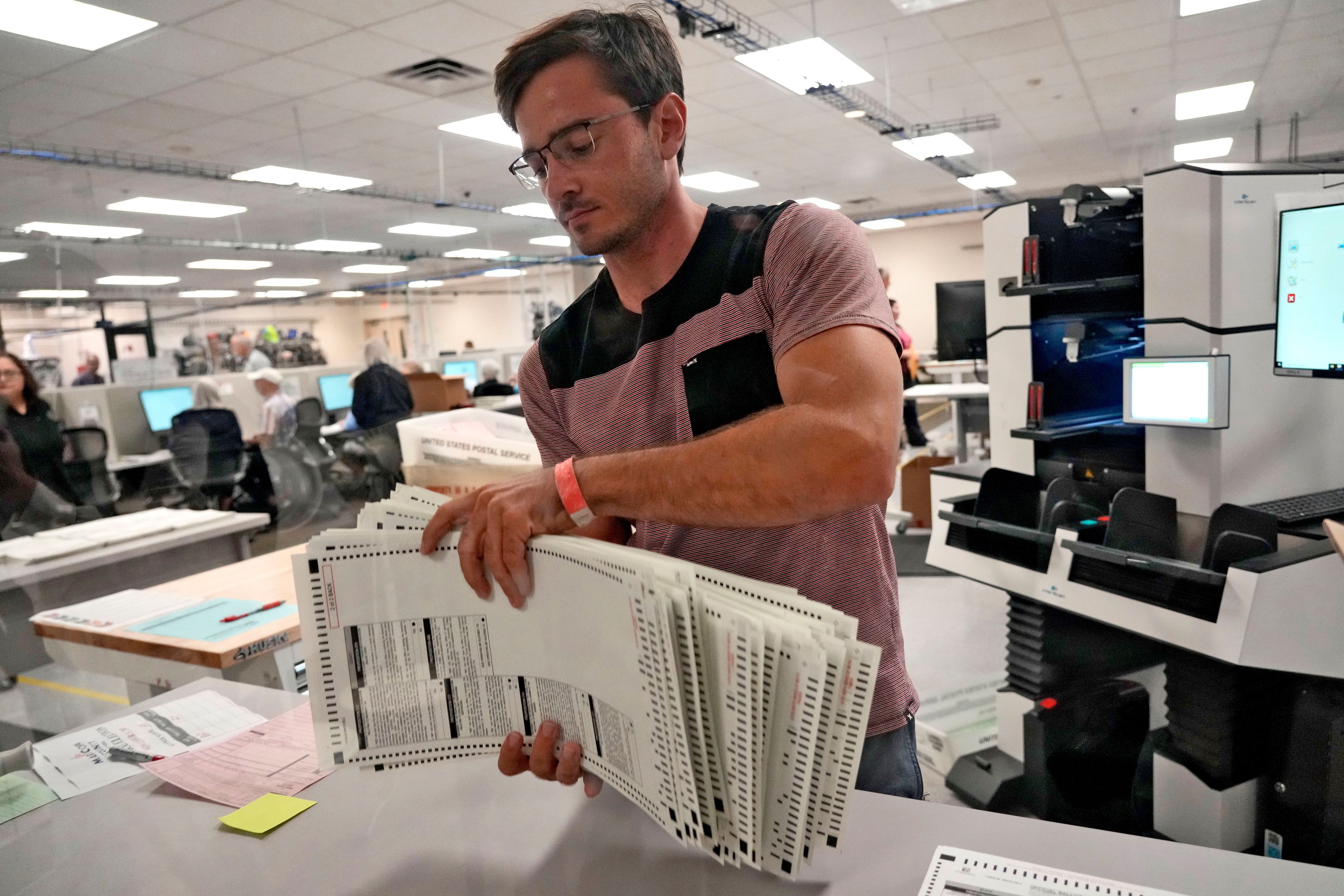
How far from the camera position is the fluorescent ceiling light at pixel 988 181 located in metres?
9.70

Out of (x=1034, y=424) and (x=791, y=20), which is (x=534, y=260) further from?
(x=1034, y=424)

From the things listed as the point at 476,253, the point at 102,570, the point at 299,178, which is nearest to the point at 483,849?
the point at 102,570

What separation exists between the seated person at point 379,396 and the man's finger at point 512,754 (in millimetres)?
5675

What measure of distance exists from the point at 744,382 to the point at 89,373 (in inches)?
132

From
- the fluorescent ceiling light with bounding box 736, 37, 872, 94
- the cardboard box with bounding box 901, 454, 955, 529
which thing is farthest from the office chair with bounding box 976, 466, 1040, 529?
the fluorescent ceiling light with bounding box 736, 37, 872, 94

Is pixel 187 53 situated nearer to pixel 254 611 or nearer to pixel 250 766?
pixel 254 611

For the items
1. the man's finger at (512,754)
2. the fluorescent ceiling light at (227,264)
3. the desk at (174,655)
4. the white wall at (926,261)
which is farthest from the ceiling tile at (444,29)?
the fluorescent ceiling light at (227,264)

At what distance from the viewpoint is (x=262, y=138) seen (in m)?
6.18

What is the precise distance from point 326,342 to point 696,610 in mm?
17276

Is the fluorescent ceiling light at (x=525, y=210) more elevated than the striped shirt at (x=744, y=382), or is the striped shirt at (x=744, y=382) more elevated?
the fluorescent ceiling light at (x=525, y=210)

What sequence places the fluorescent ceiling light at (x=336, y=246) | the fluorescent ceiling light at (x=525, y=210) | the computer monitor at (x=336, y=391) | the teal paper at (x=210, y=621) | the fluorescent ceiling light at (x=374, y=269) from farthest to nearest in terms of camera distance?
1. the fluorescent ceiling light at (x=374, y=269)
2. the fluorescent ceiling light at (x=336, y=246)
3. the fluorescent ceiling light at (x=525, y=210)
4. the computer monitor at (x=336, y=391)
5. the teal paper at (x=210, y=621)

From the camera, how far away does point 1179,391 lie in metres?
2.06

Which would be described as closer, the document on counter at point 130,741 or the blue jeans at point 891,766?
the blue jeans at point 891,766

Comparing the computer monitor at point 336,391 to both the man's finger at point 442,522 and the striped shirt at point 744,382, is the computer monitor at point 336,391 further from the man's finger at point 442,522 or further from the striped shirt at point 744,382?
the man's finger at point 442,522
